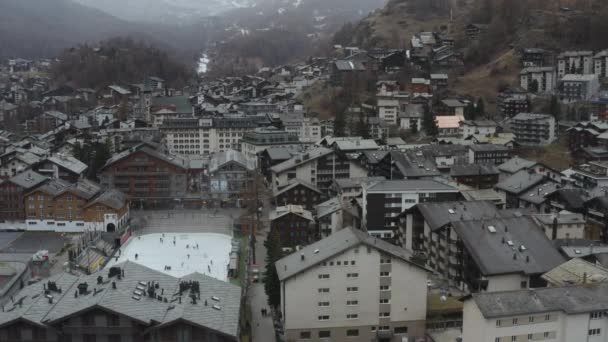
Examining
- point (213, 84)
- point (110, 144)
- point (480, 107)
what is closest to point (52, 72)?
point (213, 84)

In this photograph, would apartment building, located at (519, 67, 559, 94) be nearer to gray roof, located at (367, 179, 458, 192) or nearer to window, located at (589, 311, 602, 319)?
gray roof, located at (367, 179, 458, 192)

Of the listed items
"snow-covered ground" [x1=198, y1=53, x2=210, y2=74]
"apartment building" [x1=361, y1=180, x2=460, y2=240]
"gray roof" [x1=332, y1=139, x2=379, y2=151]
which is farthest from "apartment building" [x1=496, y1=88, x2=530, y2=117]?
"snow-covered ground" [x1=198, y1=53, x2=210, y2=74]

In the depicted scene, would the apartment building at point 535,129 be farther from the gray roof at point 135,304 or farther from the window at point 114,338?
the window at point 114,338

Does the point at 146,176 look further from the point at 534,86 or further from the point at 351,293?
the point at 534,86

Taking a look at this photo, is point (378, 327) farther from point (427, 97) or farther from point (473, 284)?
point (427, 97)

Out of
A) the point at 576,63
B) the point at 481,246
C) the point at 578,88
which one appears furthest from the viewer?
the point at 576,63

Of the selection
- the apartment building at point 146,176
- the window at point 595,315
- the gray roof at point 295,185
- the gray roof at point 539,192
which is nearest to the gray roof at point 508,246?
the window at point 595,315

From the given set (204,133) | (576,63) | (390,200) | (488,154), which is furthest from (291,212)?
(576,63)
